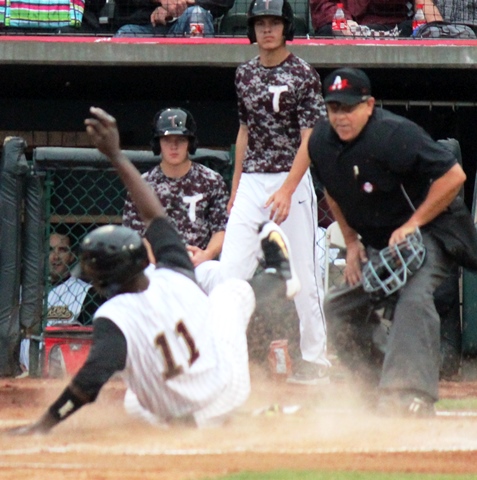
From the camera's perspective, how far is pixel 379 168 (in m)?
5.43

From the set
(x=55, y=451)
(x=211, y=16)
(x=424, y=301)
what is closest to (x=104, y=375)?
(x=55, y=451)

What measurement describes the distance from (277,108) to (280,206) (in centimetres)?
63

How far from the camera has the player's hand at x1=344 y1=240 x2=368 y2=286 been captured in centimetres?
572

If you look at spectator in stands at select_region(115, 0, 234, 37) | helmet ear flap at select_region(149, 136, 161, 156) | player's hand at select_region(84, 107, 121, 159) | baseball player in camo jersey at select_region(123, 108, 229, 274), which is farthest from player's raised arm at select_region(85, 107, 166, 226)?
spectator in stands at select_region(115, 0, 234, 37)

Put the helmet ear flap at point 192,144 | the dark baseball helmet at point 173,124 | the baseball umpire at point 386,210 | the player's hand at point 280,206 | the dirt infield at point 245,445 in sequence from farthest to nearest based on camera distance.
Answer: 1. the helmet ear flap at point 192,144
2. the dark baseball helmet at point 173,124
3. the player's hand at point 280,206
4. the baseball umpire at point 386,210
5. the dirt infield at point 245,445

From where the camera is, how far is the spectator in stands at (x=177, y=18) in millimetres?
9469

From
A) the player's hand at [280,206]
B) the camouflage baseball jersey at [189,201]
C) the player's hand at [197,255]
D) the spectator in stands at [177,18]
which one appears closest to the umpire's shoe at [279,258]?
the player's hand at [280,206]

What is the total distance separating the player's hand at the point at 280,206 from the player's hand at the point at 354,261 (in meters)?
0.67

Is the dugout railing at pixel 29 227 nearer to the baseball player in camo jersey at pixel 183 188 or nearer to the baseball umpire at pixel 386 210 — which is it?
the baseball player in camo jersey at pixel 183 188

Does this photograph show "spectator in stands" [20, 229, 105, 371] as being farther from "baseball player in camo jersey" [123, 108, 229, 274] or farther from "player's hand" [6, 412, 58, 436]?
"player's hand" [6, 412, 58, 436]

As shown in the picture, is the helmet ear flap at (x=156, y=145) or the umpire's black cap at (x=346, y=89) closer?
the umpire's black cap at (x=346, y=89)

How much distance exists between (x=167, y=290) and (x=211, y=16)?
5.48 m

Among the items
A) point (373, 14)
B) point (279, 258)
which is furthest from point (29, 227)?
point (373, 14)

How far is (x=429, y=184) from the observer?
5391 mm
